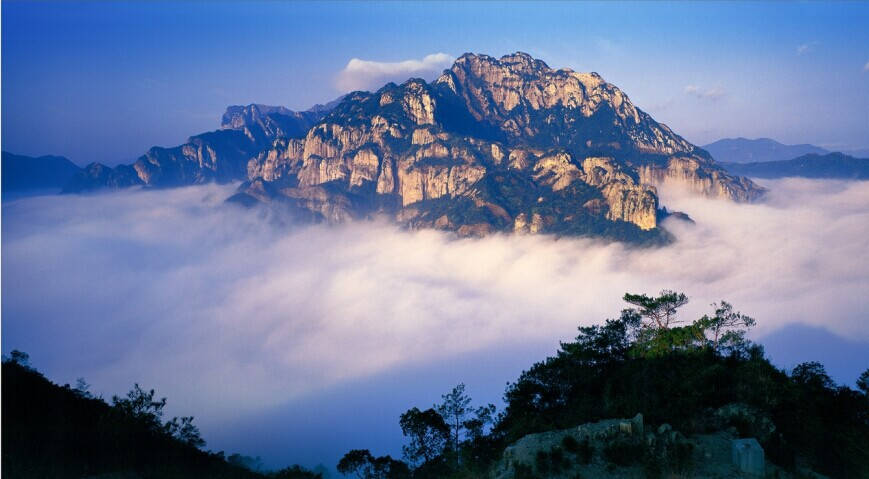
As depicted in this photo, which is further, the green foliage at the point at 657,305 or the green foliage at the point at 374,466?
the green foliage at the point at 657,305

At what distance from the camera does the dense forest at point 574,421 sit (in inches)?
1265

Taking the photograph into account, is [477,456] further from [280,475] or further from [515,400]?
[280,475]

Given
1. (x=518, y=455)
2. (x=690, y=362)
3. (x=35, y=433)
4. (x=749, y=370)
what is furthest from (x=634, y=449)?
(x=35, y=433)

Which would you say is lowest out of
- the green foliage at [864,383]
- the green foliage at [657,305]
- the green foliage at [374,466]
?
the green foliage at [374,466]

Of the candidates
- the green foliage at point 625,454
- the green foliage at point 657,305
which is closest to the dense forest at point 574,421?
the green foliage at point 625,454

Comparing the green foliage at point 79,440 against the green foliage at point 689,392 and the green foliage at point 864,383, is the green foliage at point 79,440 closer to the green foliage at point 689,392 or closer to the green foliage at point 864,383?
the green foliage at point 689,392

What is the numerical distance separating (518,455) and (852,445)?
22.7 meters

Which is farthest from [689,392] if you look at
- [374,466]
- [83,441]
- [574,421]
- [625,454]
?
[83,441]

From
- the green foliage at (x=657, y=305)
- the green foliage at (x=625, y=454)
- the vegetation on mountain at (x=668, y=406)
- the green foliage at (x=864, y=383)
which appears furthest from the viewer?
the green foliage at (x=657, y=305)

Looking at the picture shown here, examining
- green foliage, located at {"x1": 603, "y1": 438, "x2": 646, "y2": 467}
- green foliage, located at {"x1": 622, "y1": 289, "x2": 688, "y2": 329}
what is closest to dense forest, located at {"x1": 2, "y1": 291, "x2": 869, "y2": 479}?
green foliage, located at {"x1": 603, "y1": 438, "x2": 646, "y2": 467}

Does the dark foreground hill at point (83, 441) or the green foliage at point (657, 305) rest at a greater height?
the green foliage at point (657, 305)

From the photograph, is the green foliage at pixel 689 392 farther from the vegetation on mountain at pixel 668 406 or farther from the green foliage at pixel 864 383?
the green foliage at pixel 864 383

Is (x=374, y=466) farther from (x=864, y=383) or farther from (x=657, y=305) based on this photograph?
(x=864, y=383)

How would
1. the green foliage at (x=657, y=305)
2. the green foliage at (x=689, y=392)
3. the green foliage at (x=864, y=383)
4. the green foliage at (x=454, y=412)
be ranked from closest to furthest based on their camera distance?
the green foliage at (x=689, y=392) < the green foliage at (x=864, y=383) < the green foliage at (x=454, y=412) < the green foliage at (x=657, y=305)
